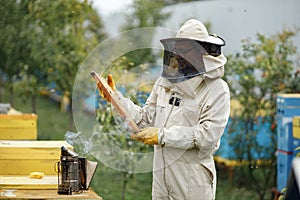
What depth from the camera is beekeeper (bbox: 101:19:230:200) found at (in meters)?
4.33

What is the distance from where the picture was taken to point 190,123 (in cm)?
443

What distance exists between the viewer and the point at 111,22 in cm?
1295

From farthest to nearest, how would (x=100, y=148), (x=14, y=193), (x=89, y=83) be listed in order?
(x=89, y=83), (x=100, y=148), (x=14, y=193)

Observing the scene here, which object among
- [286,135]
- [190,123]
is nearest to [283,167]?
[286,135]

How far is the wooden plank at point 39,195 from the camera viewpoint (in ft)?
13.1

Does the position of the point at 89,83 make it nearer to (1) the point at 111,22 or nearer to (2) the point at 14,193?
(2) the point at 14,193

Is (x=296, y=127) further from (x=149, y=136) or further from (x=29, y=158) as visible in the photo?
(x=29, y=158)

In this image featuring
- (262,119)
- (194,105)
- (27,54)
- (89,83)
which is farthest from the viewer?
(27,54)

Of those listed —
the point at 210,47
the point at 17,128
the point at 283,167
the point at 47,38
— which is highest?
the point at 210,47

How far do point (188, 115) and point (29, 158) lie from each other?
1036 millimetres

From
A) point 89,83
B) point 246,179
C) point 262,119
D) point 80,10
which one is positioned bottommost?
point 246,179

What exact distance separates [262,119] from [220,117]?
136 inches

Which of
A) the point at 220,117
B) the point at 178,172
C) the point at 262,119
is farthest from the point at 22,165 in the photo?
the point at 262,119

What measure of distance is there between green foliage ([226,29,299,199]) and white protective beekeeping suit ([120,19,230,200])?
3182 mm
